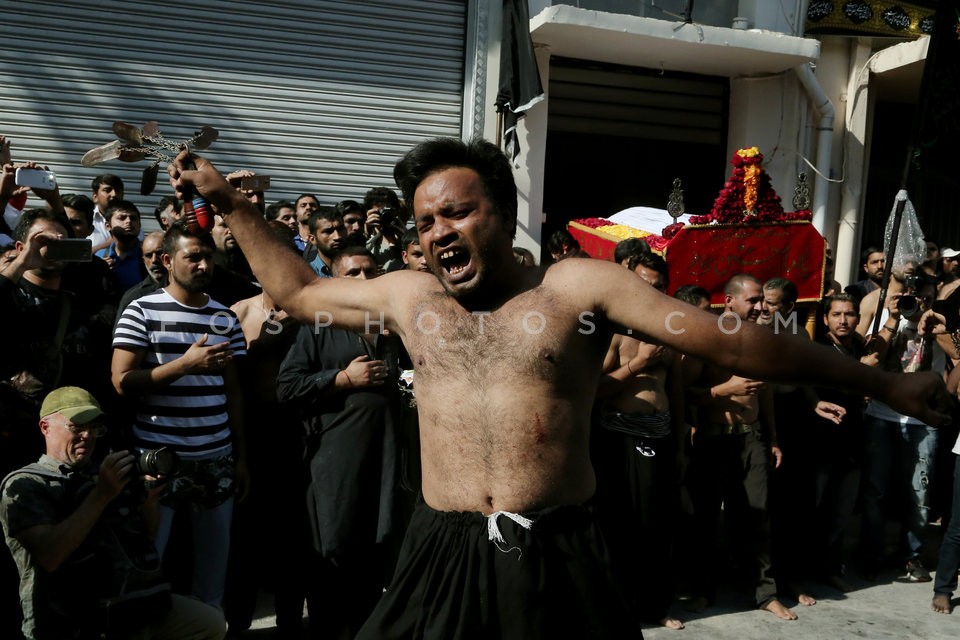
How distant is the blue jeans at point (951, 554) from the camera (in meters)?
5.94

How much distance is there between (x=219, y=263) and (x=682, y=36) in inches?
217

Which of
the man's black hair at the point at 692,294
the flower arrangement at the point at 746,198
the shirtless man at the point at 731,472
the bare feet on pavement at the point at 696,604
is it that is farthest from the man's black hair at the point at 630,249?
the bare feet on pavement at the point at 696,604

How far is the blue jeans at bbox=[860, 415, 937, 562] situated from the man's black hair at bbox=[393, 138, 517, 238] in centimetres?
476

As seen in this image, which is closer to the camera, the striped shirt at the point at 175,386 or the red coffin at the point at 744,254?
the striped shirt at the point at 175,386

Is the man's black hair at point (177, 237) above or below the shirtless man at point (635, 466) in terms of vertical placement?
above

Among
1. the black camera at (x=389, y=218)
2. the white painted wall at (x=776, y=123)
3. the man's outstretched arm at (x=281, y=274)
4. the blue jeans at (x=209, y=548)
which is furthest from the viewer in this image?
the white painted wall at (x=776, y=123)

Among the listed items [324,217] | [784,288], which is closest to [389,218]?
[324,217]

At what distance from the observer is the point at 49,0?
26.9 ft

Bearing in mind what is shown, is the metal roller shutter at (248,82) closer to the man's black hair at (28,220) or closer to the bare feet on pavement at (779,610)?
the man's black hair at (28,220)

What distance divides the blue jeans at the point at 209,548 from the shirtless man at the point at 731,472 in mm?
2723

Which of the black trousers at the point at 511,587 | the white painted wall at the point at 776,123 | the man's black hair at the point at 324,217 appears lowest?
the black trousers at the point at 511,587

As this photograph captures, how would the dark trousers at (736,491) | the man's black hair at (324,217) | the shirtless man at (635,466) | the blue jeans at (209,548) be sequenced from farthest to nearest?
the man's black hair at (324,217)
the dark trousers at (736,491)
the shirtless man at (635,466)
the blue jeans at (209,548)

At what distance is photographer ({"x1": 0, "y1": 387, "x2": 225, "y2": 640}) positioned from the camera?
144 inches

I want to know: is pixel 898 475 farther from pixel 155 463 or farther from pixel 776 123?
pixel 776 123
